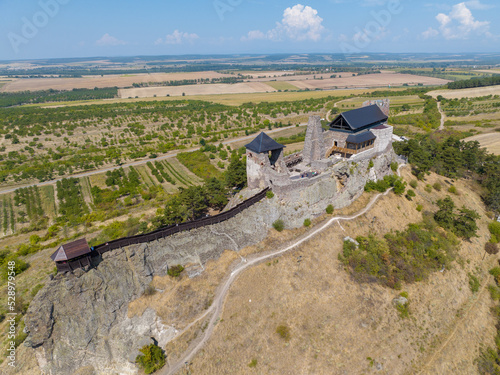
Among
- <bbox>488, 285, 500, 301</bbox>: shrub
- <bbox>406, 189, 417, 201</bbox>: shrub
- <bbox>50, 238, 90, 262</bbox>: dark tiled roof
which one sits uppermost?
<bbox>50, 238, 90, 262</bbox>: dark tiled roof

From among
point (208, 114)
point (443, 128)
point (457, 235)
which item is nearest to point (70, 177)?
point (208, 114)

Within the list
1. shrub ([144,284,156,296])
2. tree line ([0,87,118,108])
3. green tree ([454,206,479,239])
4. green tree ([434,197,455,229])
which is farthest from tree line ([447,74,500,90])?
tree line ([0,87,118,108])

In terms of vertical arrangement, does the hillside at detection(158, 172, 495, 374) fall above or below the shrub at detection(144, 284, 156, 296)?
below

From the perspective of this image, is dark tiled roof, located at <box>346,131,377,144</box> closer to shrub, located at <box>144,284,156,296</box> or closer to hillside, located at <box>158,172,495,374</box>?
hillside, located at <box>158,172,495,374</box>

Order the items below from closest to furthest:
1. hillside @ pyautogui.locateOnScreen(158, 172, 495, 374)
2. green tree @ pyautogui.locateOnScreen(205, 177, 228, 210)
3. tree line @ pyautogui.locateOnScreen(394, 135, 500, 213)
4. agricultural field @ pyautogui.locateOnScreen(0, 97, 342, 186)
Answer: hillside @ pyautogui.locateOnScreen(158, 172, 495, 374), green tree @ pyautogui.locateOnScreen(205, 177, 228, 210), tree line @ pyautogui.locateOnScreen(394, 135, 500, 213), agricultural field @ pyautogui.locateOnScreen(0, 97, 342, 186)

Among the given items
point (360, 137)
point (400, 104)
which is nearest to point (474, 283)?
point (360, 137)

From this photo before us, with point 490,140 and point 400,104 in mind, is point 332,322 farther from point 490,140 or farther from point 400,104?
point 400,104

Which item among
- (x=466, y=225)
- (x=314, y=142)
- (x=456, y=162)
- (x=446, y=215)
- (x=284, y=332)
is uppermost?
(x=314, y=142)

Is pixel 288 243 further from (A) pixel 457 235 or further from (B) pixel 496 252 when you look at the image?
(B) pixel 496 252
